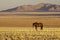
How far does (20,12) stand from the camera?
2.10m

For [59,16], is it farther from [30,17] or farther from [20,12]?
[20,12]

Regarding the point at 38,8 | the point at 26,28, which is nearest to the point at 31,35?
the point at 26,28

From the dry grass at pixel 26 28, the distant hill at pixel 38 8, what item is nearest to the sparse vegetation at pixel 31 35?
the dry grass at pixel 26 28

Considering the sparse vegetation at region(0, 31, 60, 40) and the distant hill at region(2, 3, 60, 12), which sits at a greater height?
the distant hill at region(2, 3, 60, 12)

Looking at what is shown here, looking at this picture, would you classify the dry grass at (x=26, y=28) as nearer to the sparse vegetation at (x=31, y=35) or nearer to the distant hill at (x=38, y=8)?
the sparse vegetation at (x=31, y=35)

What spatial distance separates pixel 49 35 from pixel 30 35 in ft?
0.88

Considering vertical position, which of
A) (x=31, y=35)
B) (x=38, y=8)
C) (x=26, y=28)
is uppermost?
(x=38, y=8)

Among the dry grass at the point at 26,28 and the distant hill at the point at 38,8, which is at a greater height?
the distant hill at the point at 38,8

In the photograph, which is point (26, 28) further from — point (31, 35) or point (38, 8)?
point (38, 8)

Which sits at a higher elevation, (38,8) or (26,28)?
(38,8)

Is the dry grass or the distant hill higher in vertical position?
the distant hill

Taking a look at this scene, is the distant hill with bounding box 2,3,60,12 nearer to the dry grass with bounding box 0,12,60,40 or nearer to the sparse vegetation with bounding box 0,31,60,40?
the dry grass with bounding box 0,12,60,40

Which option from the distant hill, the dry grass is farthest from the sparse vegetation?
the distant hill

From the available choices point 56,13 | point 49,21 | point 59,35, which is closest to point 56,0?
point 56,13
